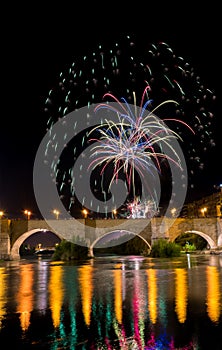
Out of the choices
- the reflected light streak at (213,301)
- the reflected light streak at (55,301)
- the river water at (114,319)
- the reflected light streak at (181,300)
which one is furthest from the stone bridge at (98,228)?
the river water at (114,319)

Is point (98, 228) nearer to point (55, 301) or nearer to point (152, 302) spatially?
point (55, 301)

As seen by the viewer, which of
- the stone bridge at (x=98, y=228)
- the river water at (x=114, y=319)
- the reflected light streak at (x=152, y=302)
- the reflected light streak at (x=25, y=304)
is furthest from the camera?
the stone bridge at (x=98, y=228)

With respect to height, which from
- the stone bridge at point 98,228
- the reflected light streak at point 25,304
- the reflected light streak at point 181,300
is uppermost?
the stone bridge at point 98,228

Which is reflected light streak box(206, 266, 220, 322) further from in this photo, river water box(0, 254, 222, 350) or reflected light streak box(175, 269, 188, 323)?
reflected light streak box(175, 269, 188, 323)

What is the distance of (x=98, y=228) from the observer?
67.5 meters

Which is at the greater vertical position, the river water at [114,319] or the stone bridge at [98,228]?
the stone bridge at [98,228]

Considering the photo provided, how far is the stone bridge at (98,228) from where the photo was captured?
6538 cm

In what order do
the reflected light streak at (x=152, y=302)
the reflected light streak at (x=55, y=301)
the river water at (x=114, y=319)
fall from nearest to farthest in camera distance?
1. the river water at (x=114, y=319)
2. the reflected light streak at (x=152, y=302)
3. the reflected light streak at (x=55, y=301)

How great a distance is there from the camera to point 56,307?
1351cm

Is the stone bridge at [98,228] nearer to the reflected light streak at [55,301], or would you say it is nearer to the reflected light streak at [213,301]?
the reflected light streak at [55,301]

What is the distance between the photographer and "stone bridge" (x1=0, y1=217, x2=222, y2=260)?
65.4m

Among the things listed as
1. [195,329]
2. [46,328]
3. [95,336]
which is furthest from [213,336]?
[46,328]

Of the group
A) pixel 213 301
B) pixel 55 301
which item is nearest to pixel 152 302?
pixel 213 301

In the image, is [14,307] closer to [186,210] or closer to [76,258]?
[76,258]
